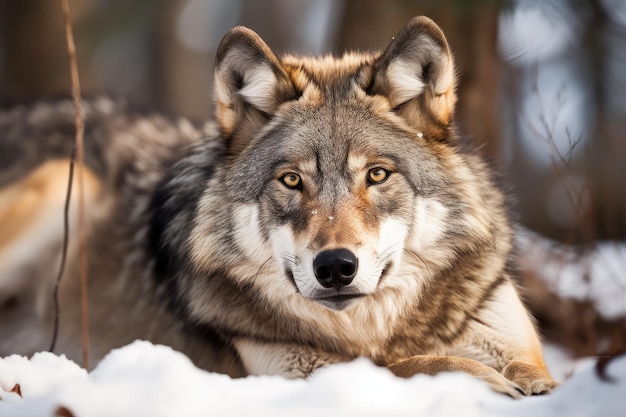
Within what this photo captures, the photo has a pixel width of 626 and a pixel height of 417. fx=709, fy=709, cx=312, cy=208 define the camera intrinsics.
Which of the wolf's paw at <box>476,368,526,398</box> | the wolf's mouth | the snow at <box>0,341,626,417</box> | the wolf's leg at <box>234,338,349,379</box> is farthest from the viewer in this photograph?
the wolf's leg at <box>234,338,349,379</box>

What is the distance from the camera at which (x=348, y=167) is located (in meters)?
3.15

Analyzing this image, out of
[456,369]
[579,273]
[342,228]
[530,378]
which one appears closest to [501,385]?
[456,369]

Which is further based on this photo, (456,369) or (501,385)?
(456,369)

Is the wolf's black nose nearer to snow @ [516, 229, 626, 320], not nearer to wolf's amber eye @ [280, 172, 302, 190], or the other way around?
wolf's amber eye @ [280, 172, 302, 190]

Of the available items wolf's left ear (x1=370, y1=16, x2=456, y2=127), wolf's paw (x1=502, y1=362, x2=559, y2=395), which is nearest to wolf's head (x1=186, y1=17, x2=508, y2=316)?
wolf's left ear (x1=370, y1=16, x2=456, y2=127)

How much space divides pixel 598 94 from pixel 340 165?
173 inches

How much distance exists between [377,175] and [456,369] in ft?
3.01

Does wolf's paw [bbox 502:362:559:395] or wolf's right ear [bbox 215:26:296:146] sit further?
wolf's right ear [bbox 215:26:296:146]

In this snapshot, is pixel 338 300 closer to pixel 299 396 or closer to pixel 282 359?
pixel 282 359

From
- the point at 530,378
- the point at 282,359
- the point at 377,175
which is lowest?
the point at 530,378

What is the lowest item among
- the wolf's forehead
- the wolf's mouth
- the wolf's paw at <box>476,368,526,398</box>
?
the wolf's paw at <box>476,368,526,398</box>

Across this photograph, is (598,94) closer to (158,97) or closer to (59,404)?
(59,404)

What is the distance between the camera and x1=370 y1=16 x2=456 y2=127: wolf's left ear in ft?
10.6

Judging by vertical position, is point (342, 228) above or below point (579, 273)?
above
